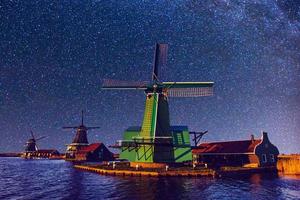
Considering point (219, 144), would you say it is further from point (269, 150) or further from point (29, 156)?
point (29, 156)

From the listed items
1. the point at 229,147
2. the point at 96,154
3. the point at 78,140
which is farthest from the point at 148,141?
the point at 78,140

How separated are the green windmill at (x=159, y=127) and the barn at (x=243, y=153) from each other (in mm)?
4278

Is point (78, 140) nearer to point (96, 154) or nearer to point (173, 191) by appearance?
point (96, 154)

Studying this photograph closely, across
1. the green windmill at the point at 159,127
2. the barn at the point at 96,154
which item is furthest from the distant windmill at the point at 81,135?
the green windmill at the point at 159,127

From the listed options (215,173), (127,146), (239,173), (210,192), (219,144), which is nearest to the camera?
(210,192)

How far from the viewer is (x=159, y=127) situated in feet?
144

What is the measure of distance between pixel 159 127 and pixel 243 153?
43.1 feet

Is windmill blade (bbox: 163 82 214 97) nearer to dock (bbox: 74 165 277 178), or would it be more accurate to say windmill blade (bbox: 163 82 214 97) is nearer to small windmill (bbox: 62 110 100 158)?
dock (bbox: 74 165 277 178)

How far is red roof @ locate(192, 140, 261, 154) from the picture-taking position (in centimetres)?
4624

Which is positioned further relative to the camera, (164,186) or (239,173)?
(239,173)

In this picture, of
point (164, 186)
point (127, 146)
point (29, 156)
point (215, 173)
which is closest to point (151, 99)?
point (127, 146)

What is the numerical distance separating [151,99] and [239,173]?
15692 mm

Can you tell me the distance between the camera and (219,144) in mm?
52281

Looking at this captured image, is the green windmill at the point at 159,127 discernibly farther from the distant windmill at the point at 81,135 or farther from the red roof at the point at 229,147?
the distant windmill at the point at 81,135
